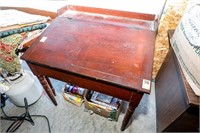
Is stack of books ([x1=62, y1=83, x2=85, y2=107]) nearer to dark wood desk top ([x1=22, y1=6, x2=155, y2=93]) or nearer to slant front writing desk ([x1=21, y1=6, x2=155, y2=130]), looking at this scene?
slant front writing desk ([x1=21, y1=6, x2=155, y2=130])

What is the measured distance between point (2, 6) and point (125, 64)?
132 cm

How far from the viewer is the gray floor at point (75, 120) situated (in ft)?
3.84

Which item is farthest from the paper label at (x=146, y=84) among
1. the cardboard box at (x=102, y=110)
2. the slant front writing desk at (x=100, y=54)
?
the cardboard box at (x=102, y=110)

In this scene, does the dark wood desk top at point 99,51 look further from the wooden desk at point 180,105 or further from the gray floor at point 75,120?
the gray floor at point 75,120

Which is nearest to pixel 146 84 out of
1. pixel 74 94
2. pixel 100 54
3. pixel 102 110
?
pixel 100 54

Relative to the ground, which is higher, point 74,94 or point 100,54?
point 100,54

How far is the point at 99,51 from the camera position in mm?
791

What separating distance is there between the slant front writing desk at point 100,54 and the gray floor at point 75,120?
0.38 m

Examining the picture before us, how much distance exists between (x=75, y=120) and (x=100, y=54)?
773 millimetres

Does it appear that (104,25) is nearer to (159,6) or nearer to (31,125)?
(159,6)

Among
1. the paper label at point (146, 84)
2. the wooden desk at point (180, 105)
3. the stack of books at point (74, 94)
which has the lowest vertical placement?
the stack of books at point (74, 94)

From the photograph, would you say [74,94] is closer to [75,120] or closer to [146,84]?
[75,120]

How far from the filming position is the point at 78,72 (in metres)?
0.69

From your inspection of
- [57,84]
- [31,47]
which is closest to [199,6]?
[31,47]
